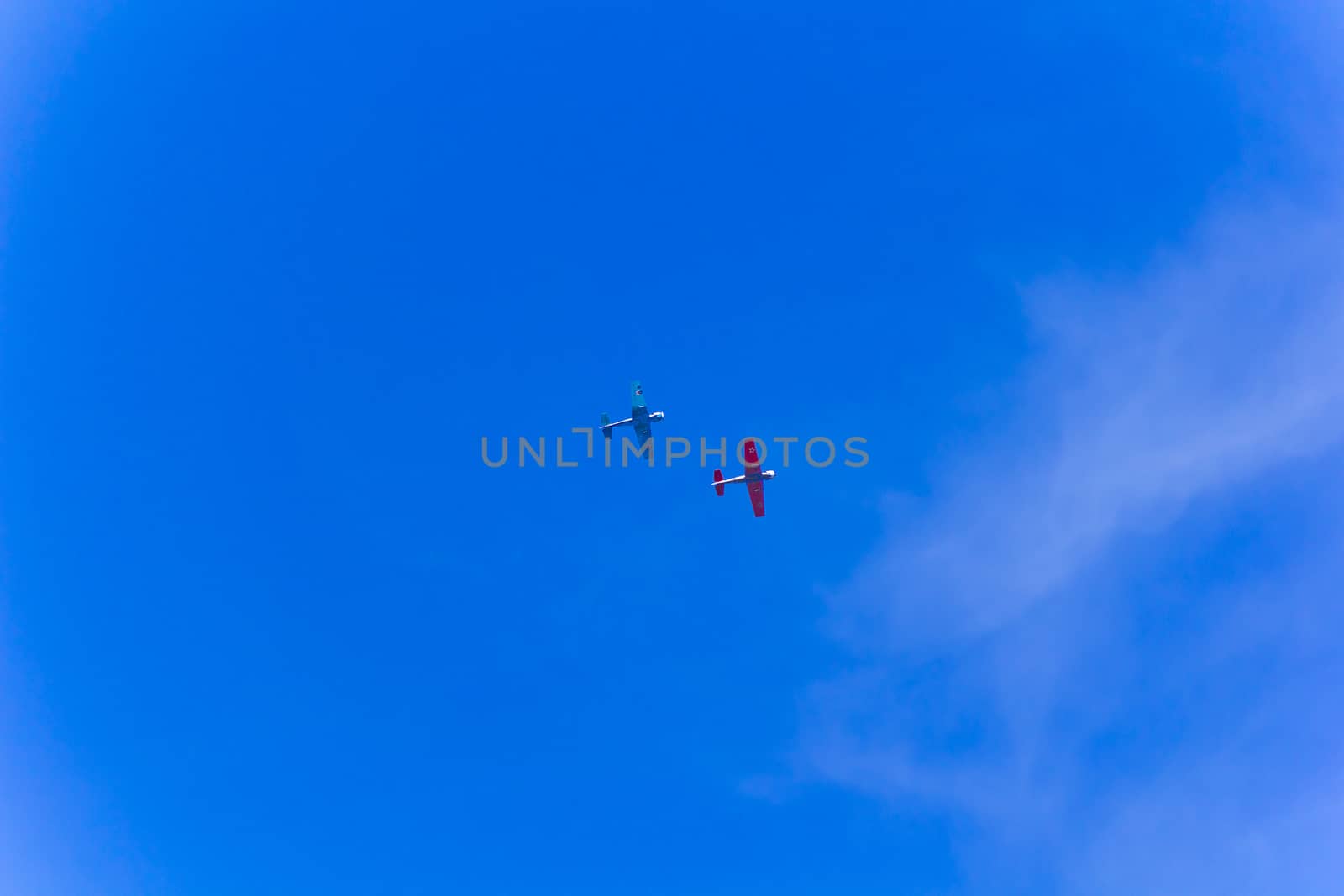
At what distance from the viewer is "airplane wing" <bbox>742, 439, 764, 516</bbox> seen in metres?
95.0

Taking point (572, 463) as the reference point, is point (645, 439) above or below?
above

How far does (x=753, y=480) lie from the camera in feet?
320

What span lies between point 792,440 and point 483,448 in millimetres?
37386

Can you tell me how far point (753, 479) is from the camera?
9738cm

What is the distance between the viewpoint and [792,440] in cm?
9244

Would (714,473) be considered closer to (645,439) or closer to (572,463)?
(645,439)

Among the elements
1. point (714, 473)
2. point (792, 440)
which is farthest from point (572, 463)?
point (792, 440)

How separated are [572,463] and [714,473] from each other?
18999 mm

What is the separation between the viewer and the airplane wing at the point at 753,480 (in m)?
95.0

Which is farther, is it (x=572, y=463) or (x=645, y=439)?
(x=645, y=439)

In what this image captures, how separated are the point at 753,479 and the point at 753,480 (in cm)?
32

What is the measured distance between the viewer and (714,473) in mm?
99750

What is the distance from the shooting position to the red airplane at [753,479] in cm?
9519

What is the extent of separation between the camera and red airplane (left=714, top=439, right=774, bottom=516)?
95.2 m
